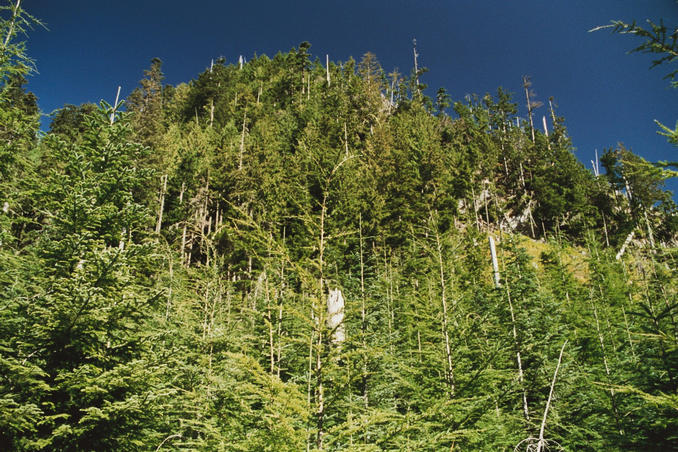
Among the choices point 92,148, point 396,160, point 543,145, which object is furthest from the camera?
point 543,145

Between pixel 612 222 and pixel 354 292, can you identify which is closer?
pixel 354 292

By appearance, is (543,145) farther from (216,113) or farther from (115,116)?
(115,116)

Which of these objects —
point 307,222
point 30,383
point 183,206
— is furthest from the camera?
point 183,206

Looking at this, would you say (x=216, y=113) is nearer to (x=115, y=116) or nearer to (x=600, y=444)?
(x=115, y=116)

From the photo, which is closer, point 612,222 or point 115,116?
point 115,116

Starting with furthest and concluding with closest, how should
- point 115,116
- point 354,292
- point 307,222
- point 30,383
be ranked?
point 354,292
point 115,116
point 30,383
point 307,222

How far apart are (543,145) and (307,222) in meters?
52.5

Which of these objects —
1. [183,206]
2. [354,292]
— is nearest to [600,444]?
[354,292]

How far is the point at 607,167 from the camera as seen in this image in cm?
4353

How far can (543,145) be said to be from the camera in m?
45.0

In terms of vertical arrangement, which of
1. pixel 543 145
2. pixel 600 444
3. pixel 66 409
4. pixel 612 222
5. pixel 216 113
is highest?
pixel 216 113

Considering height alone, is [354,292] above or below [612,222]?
below

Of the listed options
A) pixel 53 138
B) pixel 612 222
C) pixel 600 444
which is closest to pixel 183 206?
pixel 53 138

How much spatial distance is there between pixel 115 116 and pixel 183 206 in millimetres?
19643
